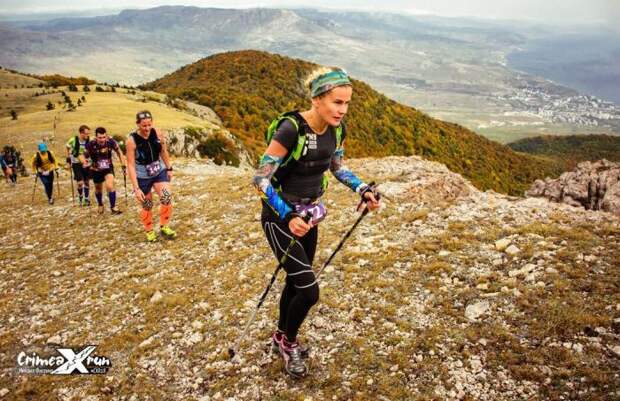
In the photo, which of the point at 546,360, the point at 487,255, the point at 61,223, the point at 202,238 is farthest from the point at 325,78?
the point at 61,223

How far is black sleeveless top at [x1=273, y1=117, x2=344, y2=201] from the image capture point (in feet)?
15.0

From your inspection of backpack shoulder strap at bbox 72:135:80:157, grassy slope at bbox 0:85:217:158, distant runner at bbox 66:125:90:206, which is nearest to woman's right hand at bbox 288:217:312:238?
distant runner at bbox 66:125:90:206

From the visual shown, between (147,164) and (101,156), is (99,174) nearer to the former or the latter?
(101,156)

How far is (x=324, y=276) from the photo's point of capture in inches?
329

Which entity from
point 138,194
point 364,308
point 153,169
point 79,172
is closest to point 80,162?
point 79,172

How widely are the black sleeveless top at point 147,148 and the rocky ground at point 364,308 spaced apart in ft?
8.51

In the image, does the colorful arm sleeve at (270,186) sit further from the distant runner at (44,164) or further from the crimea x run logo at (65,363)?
the distant runner at (44,164)

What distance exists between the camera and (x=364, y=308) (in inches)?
281

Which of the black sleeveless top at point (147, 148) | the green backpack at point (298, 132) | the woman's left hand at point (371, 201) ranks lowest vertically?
the black sleeveless top at point (147, 148)

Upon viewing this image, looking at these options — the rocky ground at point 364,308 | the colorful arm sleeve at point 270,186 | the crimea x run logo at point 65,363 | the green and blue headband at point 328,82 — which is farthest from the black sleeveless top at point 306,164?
the crimea x run logo at point 65,363

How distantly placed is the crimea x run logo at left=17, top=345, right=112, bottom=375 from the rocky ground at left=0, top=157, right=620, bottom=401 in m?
0.15

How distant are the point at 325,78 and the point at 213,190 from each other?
41.1ft

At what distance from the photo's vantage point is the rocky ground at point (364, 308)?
543cm

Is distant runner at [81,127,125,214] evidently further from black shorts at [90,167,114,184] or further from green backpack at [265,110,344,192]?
green backpack at [265,110,344,192]
